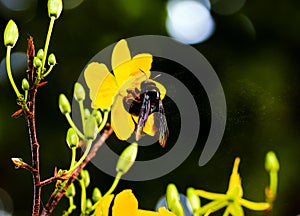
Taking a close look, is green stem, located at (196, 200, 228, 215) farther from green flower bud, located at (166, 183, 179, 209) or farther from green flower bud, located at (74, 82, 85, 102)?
green flower bud, located at (74, 82, 85, 102)

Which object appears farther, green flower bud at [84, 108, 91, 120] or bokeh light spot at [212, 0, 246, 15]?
bokeh light spot at [212, 0, 246, 15]

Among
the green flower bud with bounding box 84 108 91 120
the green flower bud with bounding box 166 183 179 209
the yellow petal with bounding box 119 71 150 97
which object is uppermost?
the yellow petal with bounding box 119 71 150 97

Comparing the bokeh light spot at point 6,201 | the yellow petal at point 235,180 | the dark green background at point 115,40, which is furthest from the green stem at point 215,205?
the bokeh light spot at point 6,201

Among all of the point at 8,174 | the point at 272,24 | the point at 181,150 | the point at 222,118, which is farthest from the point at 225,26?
the point at 222,118

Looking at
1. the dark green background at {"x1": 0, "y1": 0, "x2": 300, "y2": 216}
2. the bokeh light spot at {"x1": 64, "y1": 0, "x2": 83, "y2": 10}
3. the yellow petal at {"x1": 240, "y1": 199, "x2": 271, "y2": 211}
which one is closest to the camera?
the yellow petal at {"x1": 240, "y1": 199, "x2": 271, "y2": 211}

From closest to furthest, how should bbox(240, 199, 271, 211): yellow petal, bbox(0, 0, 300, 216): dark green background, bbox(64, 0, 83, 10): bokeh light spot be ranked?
bbox(240, 199, 271, 211): yellow petal, bbox(0, 0, 300, 216): dark green background, bbox(64, 0, 83, 10): bokeh light spot

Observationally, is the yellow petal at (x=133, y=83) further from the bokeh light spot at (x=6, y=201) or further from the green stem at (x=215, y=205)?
the bokeh light spot at (x=6, y=201)

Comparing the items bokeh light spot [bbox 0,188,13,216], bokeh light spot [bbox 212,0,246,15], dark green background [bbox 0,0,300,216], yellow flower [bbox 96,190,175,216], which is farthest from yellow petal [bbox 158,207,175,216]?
bokeh light spot [bbox 212,0,246,15]
